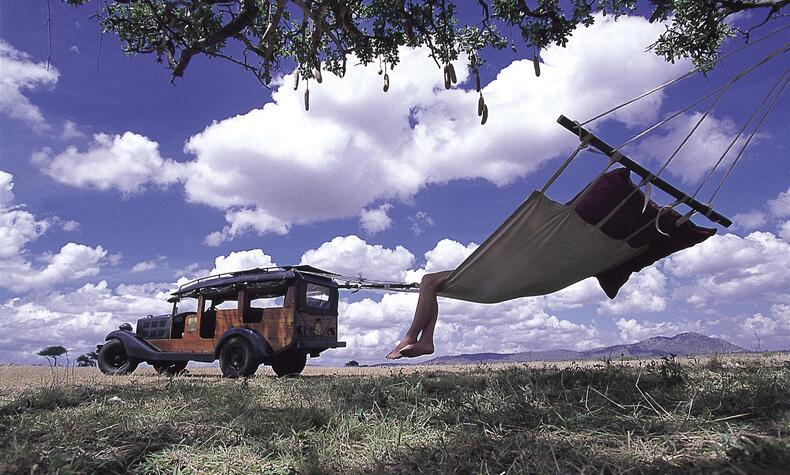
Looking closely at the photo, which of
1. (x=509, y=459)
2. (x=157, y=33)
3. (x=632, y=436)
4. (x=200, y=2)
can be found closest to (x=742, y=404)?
(x=632, y=436)

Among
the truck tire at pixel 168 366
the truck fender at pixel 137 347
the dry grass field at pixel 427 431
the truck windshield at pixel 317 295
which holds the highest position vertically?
the truck windshield at pixel 317 295

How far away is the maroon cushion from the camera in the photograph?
4.33 m

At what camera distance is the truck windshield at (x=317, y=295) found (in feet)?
29.6

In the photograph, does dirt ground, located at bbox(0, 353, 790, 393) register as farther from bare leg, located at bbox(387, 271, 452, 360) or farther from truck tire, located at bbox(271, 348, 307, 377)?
bare leg, located at bbox(387, 271, 452, 360)

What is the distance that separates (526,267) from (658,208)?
4.23 ft

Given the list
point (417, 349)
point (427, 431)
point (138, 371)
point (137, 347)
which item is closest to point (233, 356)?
point (137, 347)

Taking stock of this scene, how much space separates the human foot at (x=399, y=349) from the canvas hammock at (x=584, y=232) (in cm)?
64

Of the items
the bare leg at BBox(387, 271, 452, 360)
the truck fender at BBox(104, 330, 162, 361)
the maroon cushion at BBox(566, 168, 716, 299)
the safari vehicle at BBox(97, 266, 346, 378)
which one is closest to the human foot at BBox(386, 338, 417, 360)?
the bare leg at BBox(387, 271, 452, 360)

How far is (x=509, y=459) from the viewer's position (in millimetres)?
1984

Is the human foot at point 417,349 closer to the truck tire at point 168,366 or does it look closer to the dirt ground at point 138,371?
the dirt ground at point 138,371

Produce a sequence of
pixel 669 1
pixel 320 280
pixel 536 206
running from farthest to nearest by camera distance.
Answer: pixel 320 280 → pixel 669 1 → pixel 536 206

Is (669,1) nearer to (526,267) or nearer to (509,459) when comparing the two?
(526,267)

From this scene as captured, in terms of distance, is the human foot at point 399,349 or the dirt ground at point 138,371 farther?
the dirt ground at point 138,371

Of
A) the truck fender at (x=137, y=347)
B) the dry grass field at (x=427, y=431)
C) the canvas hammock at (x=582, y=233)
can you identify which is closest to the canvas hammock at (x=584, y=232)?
the canvas hammock at (x=582, y=233)
